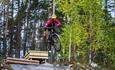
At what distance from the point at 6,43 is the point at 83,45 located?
17.2m

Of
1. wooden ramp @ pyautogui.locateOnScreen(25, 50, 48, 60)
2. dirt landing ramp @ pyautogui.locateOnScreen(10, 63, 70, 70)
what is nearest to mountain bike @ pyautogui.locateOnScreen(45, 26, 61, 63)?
dirt landing ramp @ pyautogui.locateOnScreen(10, 63, 70, 70)

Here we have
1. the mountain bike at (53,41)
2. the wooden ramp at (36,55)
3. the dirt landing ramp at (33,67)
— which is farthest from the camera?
the wooden ramp at (36,55)

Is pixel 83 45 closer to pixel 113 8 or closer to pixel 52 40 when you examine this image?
pixel 113 8

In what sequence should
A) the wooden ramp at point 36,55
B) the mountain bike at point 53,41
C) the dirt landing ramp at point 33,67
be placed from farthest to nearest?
the wooden ramp at point 36,55
the dirt landing ramp at point 33,67
the mountain bike at point 53,41

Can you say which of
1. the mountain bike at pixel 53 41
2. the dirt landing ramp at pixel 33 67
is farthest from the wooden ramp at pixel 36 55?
the mountain bike at pixel 53 41

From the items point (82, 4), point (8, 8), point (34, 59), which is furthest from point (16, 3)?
point (34, 59)

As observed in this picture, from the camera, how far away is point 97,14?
1491 inches

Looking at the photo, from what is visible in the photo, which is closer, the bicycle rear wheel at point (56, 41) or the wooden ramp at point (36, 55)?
the bicycle rear wheel at point (56, 41)

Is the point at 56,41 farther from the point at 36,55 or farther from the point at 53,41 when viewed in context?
the point at 36,55

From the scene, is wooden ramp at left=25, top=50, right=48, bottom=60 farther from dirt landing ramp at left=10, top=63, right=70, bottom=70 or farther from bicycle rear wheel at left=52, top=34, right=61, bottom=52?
bicycle rear wheel at left=52, top=34, right=61, bottom=52

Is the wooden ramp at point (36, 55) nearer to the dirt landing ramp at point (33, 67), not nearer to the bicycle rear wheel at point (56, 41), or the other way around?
the dirt landing ramp at point (33, 67)

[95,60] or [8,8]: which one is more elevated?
[8,8]

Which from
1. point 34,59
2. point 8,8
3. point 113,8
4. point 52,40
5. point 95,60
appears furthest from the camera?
point 8,8

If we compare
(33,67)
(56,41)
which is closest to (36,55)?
(33,67)
